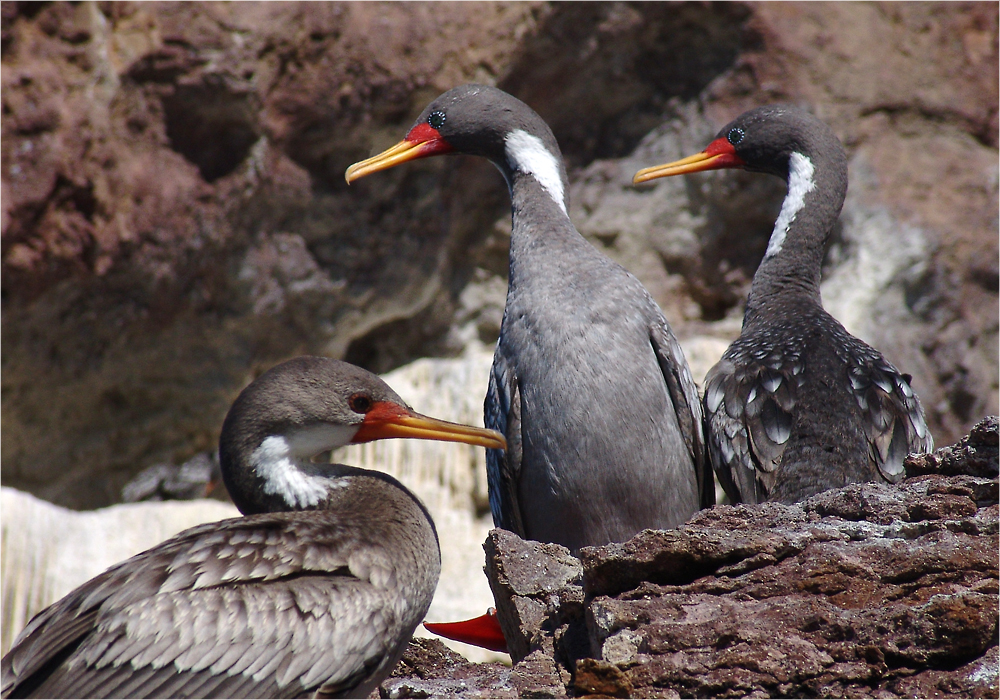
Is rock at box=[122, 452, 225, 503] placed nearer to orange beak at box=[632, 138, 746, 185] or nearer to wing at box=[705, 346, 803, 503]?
orange beak at box=[632, 138, 746, 185]

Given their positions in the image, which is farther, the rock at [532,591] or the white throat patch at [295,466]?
the white throat patch at [295,466]

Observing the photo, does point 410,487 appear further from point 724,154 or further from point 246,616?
point 246,616

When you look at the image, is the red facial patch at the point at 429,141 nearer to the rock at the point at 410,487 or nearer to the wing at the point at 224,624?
the wing at the point at 224,624

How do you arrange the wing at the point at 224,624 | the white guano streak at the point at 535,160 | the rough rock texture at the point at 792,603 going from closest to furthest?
the rough rock texture at the point at 792,603, the wing at the point at 224,624, the white guano streak at the point at 535,160

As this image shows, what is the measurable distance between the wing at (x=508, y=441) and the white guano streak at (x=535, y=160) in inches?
34.6

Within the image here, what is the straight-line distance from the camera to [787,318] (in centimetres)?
447

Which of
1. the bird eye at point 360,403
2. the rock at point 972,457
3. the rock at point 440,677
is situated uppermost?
the bird eye at point 360,403

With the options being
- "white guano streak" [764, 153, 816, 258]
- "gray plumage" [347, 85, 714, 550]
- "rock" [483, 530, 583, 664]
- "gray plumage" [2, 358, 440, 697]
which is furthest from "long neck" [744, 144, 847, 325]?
"gray plumage" [2, 358, 440, 697]

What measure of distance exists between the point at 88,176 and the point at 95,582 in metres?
4.30

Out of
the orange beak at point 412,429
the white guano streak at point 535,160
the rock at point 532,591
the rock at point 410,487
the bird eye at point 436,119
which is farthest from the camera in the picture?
the rock at point 410,487

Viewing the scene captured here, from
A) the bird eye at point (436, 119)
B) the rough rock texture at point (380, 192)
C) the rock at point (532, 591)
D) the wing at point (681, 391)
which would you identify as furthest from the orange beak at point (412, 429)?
the rough rock texture at point (380, 192)

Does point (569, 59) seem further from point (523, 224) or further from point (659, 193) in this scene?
point (523, 224)

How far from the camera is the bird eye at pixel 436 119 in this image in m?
4.75

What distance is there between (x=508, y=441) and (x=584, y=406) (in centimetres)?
38
